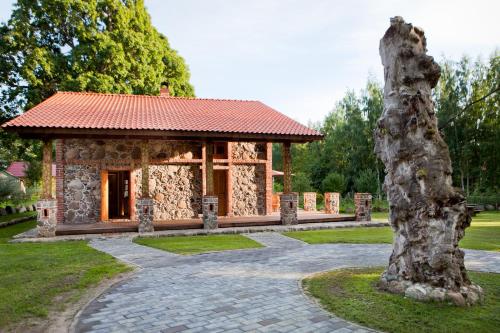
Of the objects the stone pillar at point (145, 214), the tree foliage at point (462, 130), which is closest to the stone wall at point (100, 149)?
the stone pillar at point (145, 214)

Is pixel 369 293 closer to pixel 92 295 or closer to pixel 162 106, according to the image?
pixel 92 295

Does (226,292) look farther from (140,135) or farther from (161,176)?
(161,176)

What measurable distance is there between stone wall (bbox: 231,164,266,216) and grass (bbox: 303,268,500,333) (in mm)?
10139

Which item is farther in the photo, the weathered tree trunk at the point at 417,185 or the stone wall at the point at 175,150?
the stone wall at the point at 175,150

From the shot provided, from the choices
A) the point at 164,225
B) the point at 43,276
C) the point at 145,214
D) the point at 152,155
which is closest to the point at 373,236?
the point at 164,225

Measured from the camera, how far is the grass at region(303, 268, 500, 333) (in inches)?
167

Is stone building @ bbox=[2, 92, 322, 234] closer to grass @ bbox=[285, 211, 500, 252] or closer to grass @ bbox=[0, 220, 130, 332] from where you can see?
grass @ bbox=[285, 211, 500, 252]

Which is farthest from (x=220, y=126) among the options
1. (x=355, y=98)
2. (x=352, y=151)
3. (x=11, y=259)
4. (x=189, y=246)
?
(x=355, y=98)

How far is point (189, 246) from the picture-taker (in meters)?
10.1

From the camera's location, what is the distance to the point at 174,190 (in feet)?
49.9

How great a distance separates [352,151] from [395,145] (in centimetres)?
2755

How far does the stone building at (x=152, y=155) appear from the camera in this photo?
12516mm

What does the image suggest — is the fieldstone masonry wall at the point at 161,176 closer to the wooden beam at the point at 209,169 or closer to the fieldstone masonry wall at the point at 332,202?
the wooden beam at the point at 209,169

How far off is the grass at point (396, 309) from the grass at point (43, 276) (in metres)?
3.62
